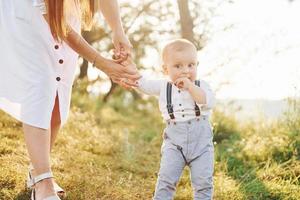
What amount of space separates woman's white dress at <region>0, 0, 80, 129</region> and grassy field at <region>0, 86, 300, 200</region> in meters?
0.69

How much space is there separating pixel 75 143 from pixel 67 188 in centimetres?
162

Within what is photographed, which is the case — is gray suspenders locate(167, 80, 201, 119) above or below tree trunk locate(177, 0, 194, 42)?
below

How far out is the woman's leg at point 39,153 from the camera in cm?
304

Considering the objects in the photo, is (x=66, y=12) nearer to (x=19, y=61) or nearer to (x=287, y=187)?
(x=19, y=61)

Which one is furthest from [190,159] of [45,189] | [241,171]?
[241,171]

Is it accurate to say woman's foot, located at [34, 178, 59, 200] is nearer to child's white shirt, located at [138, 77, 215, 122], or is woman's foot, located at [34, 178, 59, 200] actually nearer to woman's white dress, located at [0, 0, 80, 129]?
woman's white dress, located at [0, 0, 80, 129]

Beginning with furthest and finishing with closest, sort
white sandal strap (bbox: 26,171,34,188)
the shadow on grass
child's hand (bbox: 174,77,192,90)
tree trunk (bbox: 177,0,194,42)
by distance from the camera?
tree trunk (bbox: 177,0,194,42), the shadow on grass, white sandal strap (bbox: 26,171,34,188), child's hand (bbox: 174,77,192,90)

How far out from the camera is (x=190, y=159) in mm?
3238

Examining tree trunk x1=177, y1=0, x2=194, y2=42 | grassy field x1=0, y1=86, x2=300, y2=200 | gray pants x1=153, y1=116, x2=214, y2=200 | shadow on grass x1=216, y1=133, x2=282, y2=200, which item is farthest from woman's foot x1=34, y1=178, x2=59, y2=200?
tree trunk x1=177, y1=0, x2=194, y2=42

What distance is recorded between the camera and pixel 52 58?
10.2ft

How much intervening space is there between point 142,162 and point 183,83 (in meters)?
1.88

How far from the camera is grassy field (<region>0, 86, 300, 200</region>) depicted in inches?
148

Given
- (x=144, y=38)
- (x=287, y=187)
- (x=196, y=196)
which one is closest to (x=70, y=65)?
(x=196, y=196)

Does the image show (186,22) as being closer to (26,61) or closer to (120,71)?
(120,71)
